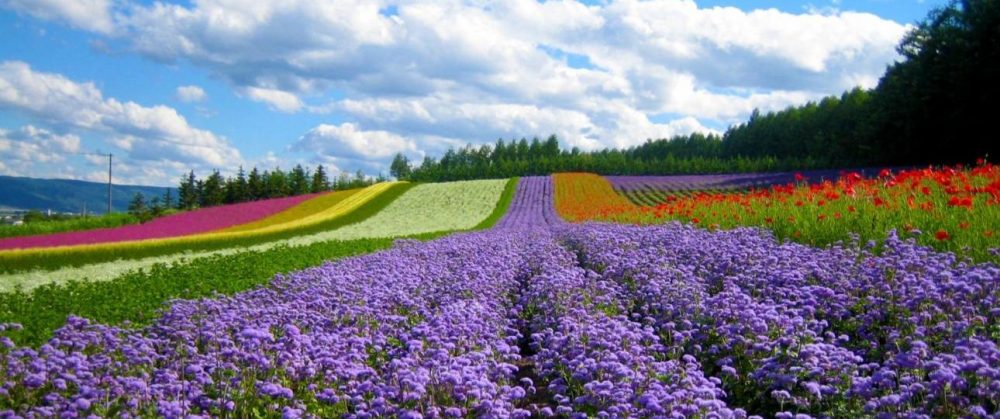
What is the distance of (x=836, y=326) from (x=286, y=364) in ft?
16.9

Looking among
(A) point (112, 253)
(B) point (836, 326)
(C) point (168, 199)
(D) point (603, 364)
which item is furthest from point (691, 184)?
(C) point (168, 199)

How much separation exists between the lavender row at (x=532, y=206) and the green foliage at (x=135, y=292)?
620 inches

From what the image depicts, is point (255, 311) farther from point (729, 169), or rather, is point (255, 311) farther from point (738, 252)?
point (729, 169)

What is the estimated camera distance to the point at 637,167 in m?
78.1

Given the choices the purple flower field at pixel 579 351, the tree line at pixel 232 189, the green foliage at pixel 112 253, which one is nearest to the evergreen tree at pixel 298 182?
the tree line at pixel 232 189

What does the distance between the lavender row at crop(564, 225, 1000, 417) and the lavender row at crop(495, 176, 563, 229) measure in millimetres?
21259

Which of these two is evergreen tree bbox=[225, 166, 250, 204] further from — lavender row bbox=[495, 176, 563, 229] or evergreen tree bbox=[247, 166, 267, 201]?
lavender row bbox=[495, 176, 563, 229]

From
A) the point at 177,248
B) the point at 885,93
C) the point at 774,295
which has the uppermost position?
the point at 885,93

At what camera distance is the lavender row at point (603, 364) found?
203 inches

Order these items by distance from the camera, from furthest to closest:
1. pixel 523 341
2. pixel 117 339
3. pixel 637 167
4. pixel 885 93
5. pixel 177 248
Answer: pixel 637 167 → pixel 885 93 → pixel 177 248 → pixel 523 341 → pixel 117 339

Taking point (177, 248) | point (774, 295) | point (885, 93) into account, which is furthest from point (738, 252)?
point (885, 93)

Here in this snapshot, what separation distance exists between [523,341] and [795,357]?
14.0ft

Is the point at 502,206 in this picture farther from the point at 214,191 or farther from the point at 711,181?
the point at 214,191

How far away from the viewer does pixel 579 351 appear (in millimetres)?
6750
